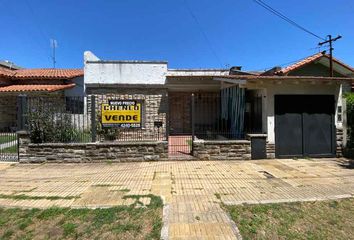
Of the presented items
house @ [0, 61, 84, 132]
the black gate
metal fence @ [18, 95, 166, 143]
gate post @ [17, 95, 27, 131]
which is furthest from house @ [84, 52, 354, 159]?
house @ [0, 61, 84, 132]

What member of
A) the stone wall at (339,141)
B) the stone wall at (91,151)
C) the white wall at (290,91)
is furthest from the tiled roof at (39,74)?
the stone wall at (339,141)

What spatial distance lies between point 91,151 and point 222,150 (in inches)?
183

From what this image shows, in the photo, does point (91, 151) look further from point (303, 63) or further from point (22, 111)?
point (303, 63)

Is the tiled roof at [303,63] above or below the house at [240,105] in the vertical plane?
above

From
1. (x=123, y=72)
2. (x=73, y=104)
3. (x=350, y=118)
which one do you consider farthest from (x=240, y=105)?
(x=123, y=72)

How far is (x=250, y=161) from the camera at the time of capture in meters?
9.57

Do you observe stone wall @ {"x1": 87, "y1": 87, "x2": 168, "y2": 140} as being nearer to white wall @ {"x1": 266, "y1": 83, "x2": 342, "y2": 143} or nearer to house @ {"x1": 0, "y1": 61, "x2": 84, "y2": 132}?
house @ {"x1": 0, "y1": 61, "x2": 84, "y2": 132}

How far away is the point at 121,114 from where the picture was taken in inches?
393

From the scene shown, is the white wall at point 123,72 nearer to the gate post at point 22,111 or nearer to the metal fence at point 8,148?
the metal fence at point 8,148

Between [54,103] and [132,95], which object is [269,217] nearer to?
[54,103]

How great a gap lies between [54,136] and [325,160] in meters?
9.77

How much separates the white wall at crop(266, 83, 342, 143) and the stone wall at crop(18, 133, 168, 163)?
12.8ft

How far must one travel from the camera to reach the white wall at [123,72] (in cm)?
1501

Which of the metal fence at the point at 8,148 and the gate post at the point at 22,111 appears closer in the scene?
the gate post at the point at 22,111
